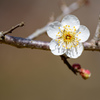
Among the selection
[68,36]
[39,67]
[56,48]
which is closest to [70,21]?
[68,36]

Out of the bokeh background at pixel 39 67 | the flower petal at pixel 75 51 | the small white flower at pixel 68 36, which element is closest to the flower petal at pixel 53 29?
the small white flower at pixel 68 36

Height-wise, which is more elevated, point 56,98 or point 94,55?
point 94,55

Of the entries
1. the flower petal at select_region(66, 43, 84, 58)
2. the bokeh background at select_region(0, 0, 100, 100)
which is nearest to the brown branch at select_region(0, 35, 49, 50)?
the flower petal at select_region(66, 43, 84, 58)

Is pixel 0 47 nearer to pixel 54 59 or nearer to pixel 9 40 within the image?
pixel 54 59

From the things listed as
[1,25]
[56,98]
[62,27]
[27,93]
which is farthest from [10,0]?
[62,27]

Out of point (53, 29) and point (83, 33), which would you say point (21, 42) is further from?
point (83, 33)

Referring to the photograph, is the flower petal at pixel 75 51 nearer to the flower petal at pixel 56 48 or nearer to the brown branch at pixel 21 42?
the flower petal at pixel 56 48
